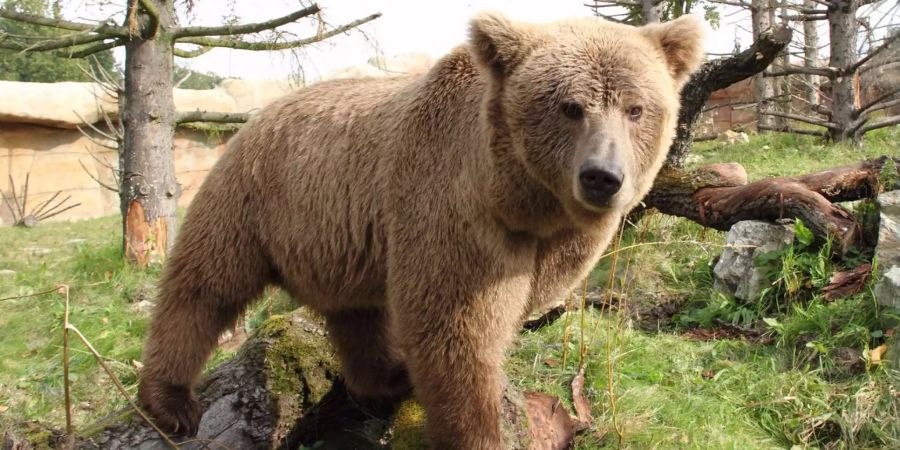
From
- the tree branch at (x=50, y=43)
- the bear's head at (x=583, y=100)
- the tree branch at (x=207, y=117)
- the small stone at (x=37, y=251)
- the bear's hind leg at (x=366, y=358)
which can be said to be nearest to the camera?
the bear's head at (x=583, y=100)

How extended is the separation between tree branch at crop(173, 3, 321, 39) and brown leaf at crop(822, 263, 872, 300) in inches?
194

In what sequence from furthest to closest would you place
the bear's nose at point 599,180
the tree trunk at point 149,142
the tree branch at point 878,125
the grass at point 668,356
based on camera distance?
the tree branch at point 878,125 → the tree trunk at point 149,142 → the grass at point 668,356 → the bear's nose at point 599,180

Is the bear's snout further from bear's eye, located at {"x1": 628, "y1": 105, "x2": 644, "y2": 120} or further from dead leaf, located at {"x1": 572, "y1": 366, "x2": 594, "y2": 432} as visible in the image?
dead leaf, located at {"x1": 572, "y1": 366, "x2": 594, "y2": 432}

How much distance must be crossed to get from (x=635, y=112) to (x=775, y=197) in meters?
3.12

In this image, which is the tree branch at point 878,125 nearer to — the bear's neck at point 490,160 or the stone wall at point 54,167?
the bear's neck at point 490,160

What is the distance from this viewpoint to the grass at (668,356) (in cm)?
356

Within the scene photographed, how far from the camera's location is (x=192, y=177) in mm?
20297

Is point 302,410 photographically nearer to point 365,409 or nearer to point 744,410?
point 365,409

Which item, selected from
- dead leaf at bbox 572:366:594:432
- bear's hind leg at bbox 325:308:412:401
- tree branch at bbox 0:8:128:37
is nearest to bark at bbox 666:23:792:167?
dead leaf at bbox 572:366:594:432

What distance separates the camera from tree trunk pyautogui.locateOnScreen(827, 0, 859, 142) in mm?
10344

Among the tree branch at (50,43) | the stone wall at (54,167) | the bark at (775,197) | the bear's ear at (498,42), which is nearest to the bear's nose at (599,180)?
the bear's ear at (498,42)

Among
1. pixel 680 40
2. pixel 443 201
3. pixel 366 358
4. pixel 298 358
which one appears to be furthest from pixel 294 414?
pixel 680 40

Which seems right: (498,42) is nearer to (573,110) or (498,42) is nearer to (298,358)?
(573,110)

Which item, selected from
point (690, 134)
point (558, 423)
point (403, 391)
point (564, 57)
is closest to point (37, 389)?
point (403, 391)
